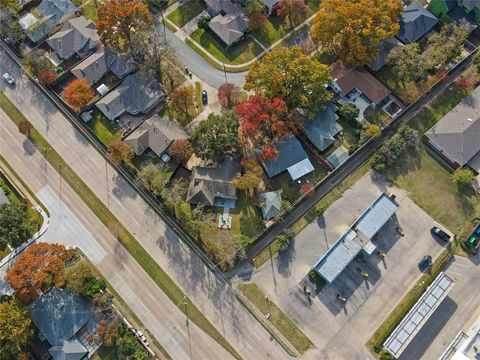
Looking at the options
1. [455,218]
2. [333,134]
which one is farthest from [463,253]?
[333,134]

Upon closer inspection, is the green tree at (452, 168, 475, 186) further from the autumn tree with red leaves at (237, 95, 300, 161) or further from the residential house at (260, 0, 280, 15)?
the residential house at (260, 0, 280, 15)

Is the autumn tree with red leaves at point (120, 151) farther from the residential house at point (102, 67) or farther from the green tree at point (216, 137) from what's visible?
the residential house at point (102, 67)

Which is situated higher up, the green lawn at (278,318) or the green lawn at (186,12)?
the green lawn at (186,12)

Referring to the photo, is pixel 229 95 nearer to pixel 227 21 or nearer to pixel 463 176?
pixel 227 21

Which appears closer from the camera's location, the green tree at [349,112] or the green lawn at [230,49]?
the green tree at [349,112]

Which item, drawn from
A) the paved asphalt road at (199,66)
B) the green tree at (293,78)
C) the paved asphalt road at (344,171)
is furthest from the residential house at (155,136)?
the paved asphalt road at (344,171)

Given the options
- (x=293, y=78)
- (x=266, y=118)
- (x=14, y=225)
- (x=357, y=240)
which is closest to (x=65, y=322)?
(x=14, y=225)

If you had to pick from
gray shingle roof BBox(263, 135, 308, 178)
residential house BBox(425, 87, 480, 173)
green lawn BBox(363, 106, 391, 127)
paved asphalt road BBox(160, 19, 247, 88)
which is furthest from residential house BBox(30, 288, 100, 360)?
residential house BBox(425, 87, 480, 173)

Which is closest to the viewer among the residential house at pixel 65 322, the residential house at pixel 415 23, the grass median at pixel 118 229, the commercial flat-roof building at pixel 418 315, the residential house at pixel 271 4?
the commercial flat-roof building at pixel 418 315
